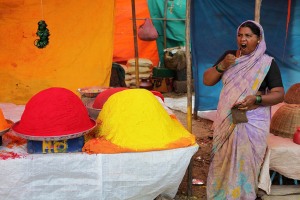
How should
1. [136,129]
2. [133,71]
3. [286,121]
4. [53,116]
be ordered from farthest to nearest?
[133,71] → [286,121] → [136,129] → [53,116]

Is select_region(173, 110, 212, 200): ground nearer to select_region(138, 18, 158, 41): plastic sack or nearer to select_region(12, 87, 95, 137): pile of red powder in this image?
select_region(12, 87, 95, 137): pile of red powder

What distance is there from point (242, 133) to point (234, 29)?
9.19 feet

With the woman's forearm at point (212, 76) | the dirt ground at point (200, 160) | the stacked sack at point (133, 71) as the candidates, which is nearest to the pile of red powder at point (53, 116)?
the woman's forearm at point (212, 76)

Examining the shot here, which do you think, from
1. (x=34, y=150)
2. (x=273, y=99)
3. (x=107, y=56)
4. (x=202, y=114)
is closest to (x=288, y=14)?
(x=202, y=114)

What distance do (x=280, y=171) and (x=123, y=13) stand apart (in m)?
6.10

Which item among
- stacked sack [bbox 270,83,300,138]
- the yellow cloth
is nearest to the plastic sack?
stacked sack [bbox 270,83,300,138]

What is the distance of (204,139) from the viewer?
16.5 feet

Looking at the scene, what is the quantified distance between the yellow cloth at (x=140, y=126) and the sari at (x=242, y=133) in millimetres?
555

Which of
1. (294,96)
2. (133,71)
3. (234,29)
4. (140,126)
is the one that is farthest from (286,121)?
(133,71)

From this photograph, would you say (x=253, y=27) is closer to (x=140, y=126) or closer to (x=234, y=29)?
(x=140, y=126)

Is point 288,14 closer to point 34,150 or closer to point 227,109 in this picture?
point 227,109

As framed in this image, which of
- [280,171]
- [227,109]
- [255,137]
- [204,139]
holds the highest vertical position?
[227,109]

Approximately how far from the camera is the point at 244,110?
2.87 metres

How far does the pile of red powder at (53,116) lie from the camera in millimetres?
2230
